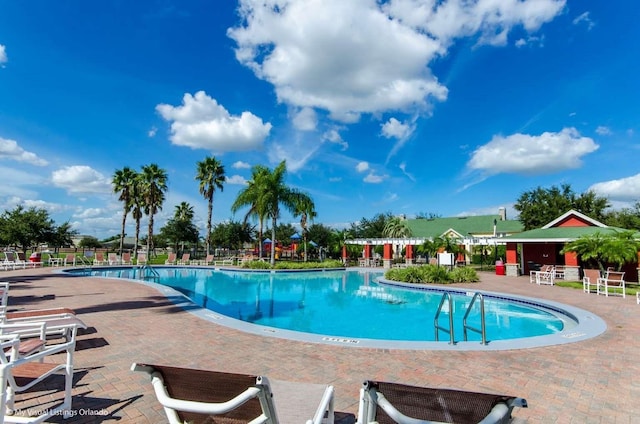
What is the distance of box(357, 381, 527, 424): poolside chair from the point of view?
6.39ft

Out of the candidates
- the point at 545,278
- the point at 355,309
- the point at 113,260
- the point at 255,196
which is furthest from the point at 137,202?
the point at 545,278

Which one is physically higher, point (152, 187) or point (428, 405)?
point (152, 187)

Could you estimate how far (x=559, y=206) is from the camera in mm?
34844

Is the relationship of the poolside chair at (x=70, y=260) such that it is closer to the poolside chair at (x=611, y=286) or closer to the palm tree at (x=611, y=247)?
the poolside chair at (x=611, y=286)

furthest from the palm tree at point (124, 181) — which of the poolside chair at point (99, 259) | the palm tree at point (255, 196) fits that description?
the palm tree at point (255, 196)

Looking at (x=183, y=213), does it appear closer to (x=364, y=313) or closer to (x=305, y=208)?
(x=305, y=208)

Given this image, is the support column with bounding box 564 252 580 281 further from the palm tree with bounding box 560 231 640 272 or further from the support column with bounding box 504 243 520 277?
the palm tree with bounding box 560 231 640 272

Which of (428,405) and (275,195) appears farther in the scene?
(275,195)

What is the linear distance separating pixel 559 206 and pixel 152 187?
39214 mm

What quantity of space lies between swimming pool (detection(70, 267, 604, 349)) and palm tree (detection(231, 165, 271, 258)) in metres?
6.16

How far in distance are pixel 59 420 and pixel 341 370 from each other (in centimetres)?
322

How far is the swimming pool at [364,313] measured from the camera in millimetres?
7367

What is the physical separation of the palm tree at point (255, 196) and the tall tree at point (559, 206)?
27.8m

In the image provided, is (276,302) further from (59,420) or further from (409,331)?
(59,420)
